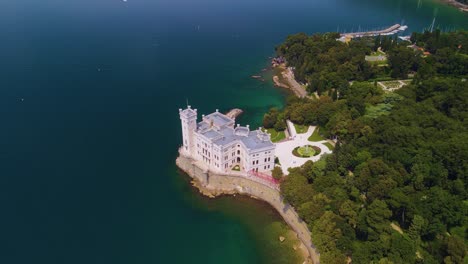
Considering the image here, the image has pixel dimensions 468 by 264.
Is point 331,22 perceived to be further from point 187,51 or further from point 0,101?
point 0,101

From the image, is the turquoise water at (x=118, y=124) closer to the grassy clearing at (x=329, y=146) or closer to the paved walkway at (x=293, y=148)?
the paved walkway at (x=293, y=148)

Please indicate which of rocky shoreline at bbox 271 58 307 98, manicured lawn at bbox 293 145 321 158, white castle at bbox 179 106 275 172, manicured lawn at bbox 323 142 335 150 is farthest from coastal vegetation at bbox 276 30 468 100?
white castle at bbox 179 106 275 172

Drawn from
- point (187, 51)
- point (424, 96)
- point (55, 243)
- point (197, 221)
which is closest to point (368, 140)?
point (424, 96)

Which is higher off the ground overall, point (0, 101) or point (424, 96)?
point (424, 96)

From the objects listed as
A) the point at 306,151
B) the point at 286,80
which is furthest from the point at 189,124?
the point at 286,80

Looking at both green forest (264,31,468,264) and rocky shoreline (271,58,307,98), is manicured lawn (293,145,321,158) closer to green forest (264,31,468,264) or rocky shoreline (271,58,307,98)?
green forest (264,31,468,264)

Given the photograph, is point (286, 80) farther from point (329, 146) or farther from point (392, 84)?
point (329, 146)
